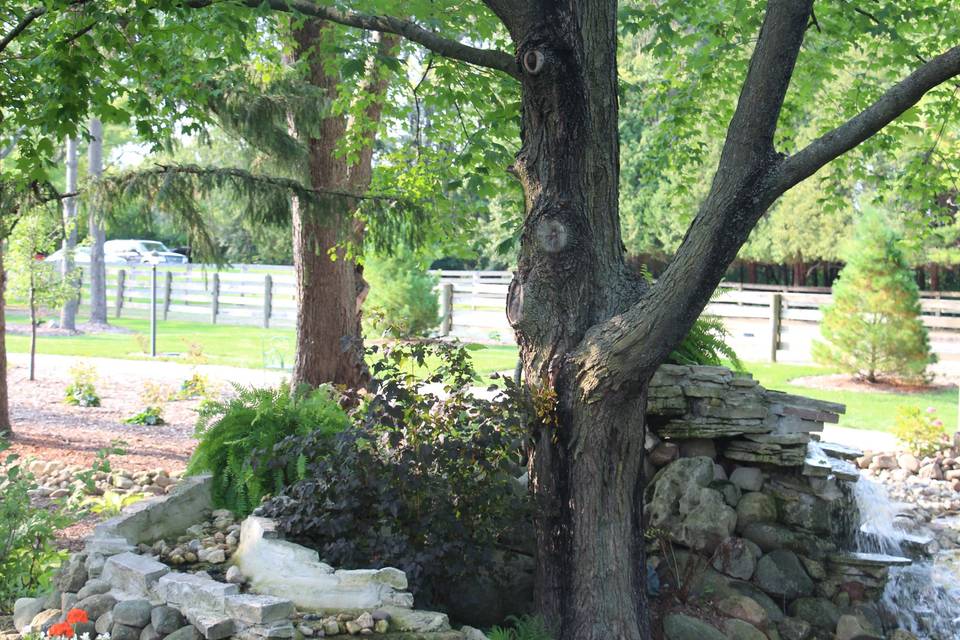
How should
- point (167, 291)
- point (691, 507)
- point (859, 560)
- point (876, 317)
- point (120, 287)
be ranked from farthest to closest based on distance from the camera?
1. point (120, 287)
2. point (167, 291)
3. point (876, 317)
4. point (859, 560)
5. point (691, 507)

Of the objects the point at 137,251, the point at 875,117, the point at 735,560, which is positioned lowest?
the point at 735,560

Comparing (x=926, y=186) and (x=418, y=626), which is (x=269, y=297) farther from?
(x=418, y=626)

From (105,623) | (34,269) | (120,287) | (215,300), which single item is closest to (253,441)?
(105,623)

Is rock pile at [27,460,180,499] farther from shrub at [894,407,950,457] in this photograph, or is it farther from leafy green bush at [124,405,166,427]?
shrub at [894,407,950,457]

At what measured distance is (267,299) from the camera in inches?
946

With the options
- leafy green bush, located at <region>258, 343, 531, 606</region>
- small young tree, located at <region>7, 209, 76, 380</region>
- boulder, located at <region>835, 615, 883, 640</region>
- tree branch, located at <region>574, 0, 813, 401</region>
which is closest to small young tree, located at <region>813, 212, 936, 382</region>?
boulder, located at <region>835, 615, 883, 640</region>

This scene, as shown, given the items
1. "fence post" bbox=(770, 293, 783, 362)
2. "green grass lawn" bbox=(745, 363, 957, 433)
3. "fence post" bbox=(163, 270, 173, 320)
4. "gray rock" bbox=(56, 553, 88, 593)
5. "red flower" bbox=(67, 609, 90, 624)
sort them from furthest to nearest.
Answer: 1. "fence post" bbox=(163, 270, 173, 320)
2. "fence post" bbox=(770, 293, 783, 362)
3. "green grass lawn" bbox=(745, 363, 957, 433)
4. "gray rock" bbox=(56, 553, 88, 593)
5. "red flower" bbox=(67, 609, 90, 624)

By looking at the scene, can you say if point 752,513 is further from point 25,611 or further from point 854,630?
point 25,611

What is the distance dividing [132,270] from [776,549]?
26.5 meters

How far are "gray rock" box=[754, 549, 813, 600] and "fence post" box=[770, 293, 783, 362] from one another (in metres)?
11.8

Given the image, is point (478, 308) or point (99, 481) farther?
Result: point (478, 308)

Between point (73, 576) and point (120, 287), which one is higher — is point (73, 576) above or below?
below

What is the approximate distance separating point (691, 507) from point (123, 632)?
3.37 m

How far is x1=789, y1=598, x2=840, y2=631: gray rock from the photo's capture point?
5.60m
